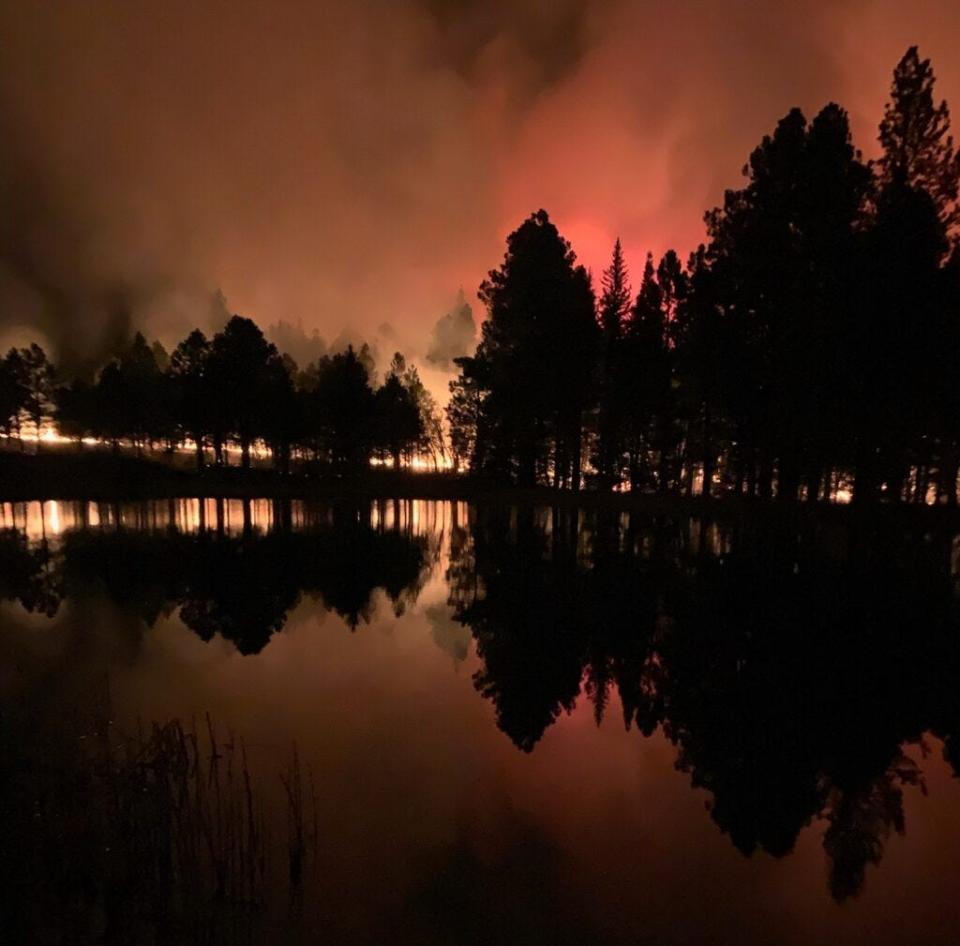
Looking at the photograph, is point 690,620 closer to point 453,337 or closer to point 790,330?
point 790,330

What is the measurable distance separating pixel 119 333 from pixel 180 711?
360ft

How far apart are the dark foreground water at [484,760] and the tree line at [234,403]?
153 feet

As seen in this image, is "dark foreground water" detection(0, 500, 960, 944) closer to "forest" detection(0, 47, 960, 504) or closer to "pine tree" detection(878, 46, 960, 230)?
"forest" detection(0, 47, 960, 504)

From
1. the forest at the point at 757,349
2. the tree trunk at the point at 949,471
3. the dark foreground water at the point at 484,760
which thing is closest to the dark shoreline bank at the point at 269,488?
the forest at the point at 757,349

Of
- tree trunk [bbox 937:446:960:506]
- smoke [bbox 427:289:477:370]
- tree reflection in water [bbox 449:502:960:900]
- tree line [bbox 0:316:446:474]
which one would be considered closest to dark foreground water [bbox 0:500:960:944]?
tree reflection in water [bbox 449:502:960:900]

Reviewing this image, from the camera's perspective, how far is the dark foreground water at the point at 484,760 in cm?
473

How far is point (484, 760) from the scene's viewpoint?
23.6 feet

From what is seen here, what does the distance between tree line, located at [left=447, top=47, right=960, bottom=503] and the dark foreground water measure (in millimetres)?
9951

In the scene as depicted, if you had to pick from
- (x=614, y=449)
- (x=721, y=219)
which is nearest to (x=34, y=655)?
(x=721, y=219)

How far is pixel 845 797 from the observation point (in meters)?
6.25

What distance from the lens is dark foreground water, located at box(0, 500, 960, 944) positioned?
15.5 feet

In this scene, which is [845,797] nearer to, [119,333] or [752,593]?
[752,593]

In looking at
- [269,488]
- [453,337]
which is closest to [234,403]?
[269,488]

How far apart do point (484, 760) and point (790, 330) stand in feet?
79.8
